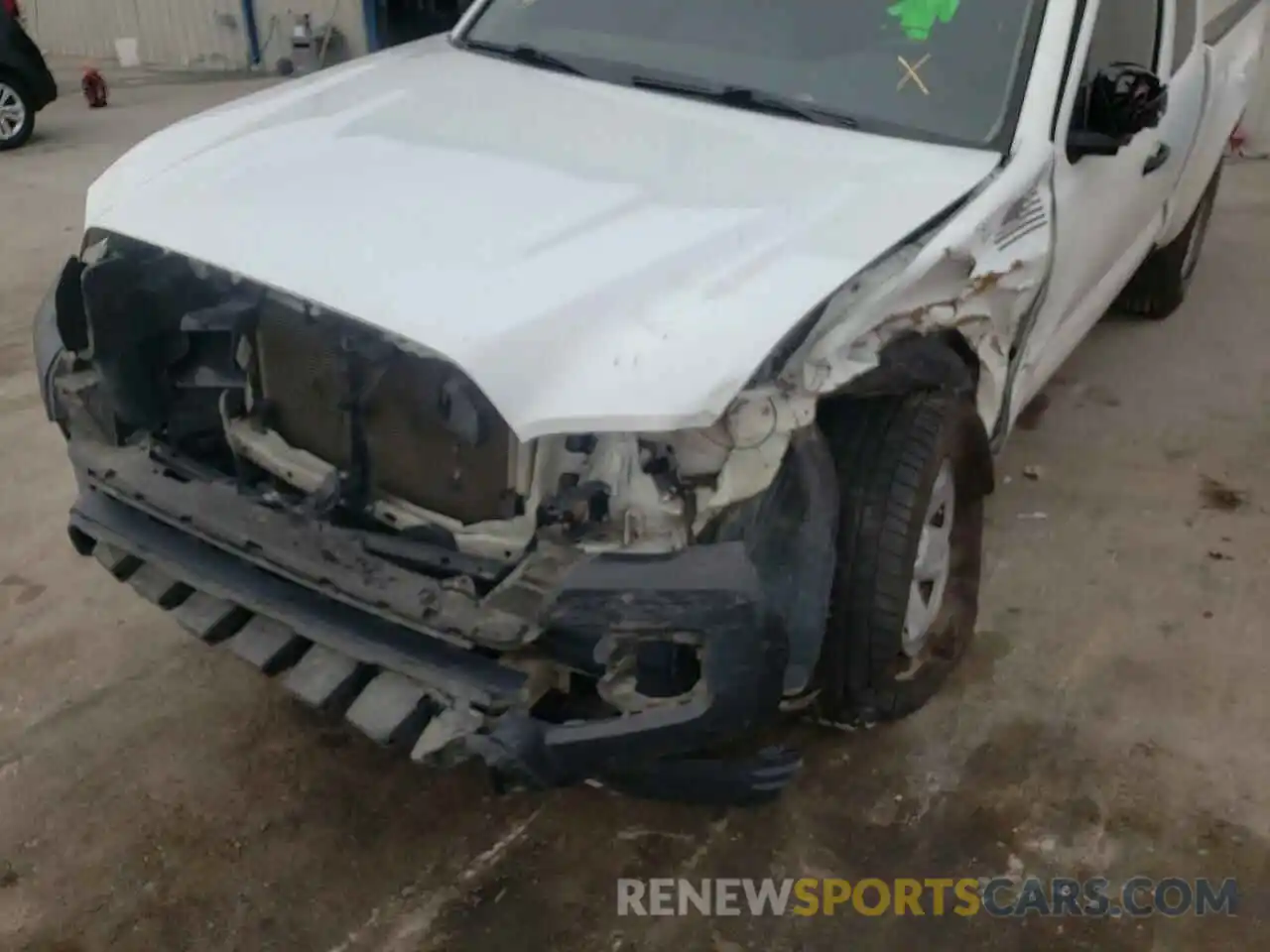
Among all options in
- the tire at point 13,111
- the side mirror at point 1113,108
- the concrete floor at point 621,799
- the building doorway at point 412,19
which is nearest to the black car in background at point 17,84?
the tire at point 13,111

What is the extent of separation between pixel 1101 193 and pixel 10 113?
7866 mm

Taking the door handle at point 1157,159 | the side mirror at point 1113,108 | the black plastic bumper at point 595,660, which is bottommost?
the black plastic bumper at point 595,660

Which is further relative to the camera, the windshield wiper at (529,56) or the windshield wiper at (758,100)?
the windshield wiper at (529,56)

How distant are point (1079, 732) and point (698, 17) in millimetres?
1974

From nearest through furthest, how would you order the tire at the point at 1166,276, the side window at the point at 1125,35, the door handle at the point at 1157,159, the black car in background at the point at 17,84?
1. the side window at the point at 1125,35
2. the door handle at the point at 1157,159
3. the tire at the point at 1166,276
4. the black car in background at the point at 17,84

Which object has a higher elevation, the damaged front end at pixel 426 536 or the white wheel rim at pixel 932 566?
the damaged front end at pixel 426 536

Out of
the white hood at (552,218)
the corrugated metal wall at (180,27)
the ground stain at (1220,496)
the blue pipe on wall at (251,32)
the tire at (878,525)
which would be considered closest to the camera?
the white hood at (552,218)

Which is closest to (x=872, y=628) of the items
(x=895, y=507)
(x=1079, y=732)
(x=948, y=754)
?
(x=895, y=507)

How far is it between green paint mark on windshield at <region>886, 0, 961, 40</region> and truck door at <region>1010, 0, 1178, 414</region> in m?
0.31

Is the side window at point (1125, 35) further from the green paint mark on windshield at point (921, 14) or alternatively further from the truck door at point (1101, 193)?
the green paint mark on windshield at point (921, 14)

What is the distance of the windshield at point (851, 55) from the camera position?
9.30 ft

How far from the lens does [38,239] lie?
6492 millimetres

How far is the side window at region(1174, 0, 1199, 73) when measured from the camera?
3965 millimetres

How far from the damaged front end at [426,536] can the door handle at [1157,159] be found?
6.43ft
